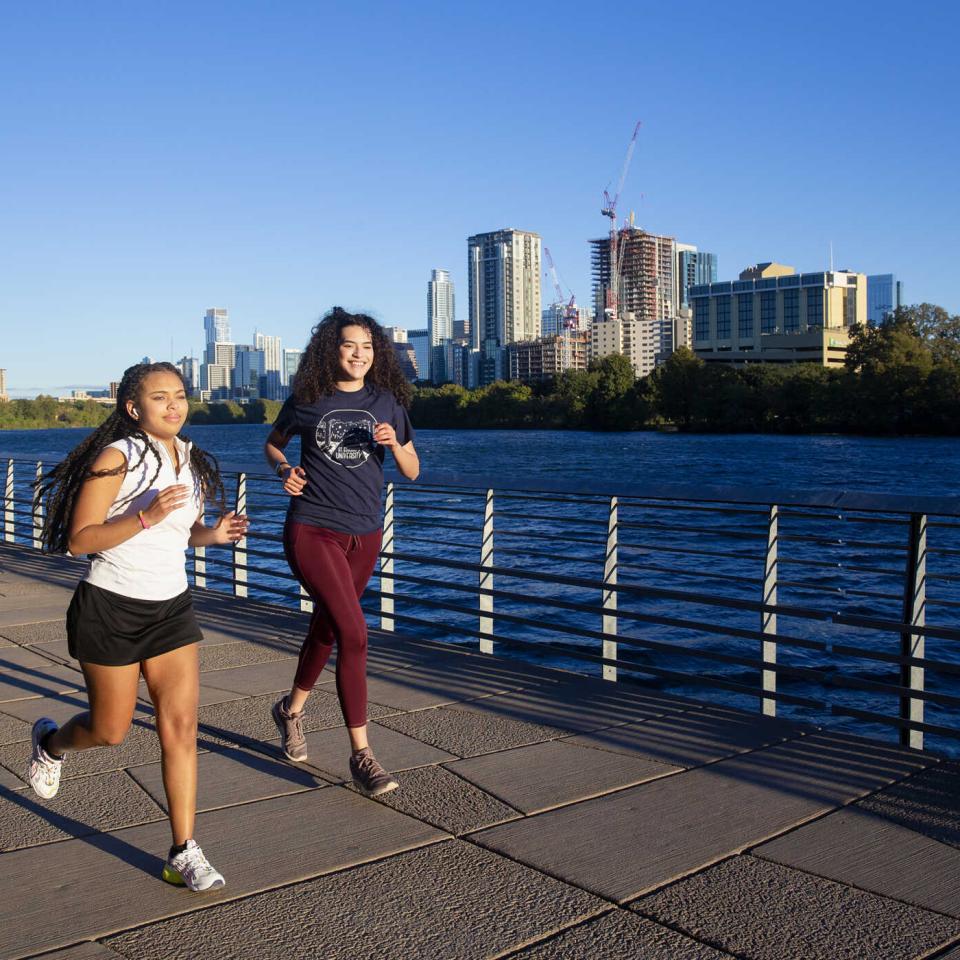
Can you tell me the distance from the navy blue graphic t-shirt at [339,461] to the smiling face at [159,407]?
3.11 ft

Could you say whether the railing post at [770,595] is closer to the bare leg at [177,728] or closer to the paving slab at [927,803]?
the paving slab at [927,803]

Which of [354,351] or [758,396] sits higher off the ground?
[758,396]

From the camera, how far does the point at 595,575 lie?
20750 millimetres

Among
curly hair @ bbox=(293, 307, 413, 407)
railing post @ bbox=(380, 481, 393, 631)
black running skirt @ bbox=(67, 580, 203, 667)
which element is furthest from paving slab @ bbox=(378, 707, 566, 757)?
railing post @ bbox=(380, 481, 393, 631)

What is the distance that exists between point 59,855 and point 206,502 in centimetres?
119

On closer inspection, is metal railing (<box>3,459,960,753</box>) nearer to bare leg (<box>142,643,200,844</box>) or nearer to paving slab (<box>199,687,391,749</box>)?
paving slab (<box>199,687,391,749</box>)

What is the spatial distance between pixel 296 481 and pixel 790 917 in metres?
2.29

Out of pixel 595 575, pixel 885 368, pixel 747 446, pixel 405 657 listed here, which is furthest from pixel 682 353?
pixel 405 657

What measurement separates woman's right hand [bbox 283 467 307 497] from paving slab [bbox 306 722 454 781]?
3.63ft

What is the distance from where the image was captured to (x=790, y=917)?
9.96ft

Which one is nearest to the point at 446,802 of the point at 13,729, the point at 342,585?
the point at 342,585

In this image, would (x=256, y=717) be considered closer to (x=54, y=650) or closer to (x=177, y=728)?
(x=177, y=728)

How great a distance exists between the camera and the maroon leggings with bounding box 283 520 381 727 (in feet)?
13.7

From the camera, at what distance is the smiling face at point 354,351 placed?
437cm
